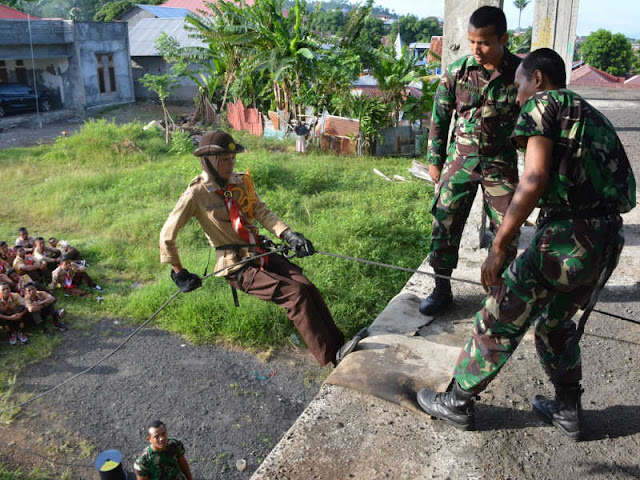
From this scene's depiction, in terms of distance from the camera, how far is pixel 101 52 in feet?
72.4

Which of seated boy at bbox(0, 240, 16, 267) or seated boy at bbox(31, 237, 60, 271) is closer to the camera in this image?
seated boy at bbox(0, 240, 16, 267)

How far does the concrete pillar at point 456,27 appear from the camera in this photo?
197 inches

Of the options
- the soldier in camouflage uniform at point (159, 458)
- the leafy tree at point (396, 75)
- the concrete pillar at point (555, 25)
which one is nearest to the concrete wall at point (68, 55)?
the leafy tree at point (396, 75)

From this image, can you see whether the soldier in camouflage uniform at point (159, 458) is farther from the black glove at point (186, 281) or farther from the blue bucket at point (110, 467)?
the black glove at point (186, 281)

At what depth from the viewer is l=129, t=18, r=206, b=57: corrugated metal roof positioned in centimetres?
2503

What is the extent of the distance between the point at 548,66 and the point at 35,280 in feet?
19.1

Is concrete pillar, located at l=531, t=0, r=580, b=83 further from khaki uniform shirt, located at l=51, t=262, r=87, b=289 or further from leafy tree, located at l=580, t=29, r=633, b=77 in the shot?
leafy tree, located at l=580, t=29, r=633, b=77

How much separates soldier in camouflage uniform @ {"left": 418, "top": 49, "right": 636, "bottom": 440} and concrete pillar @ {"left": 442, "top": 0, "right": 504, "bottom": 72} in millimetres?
2438

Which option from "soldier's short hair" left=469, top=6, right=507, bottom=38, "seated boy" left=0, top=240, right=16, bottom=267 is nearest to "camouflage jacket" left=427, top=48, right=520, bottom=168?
"soldier's short hair" left=469, top=6, right=507, bottom=38

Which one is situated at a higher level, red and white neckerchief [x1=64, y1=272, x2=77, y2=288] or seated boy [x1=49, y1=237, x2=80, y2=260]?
seated boy [x1=49, y1=237, x2=80, y2=260]

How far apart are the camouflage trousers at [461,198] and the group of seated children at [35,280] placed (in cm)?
380

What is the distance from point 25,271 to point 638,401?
597cm

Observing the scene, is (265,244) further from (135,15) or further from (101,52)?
(135,15)

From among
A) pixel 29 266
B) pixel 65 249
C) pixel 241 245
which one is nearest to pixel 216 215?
pixel 241 245
